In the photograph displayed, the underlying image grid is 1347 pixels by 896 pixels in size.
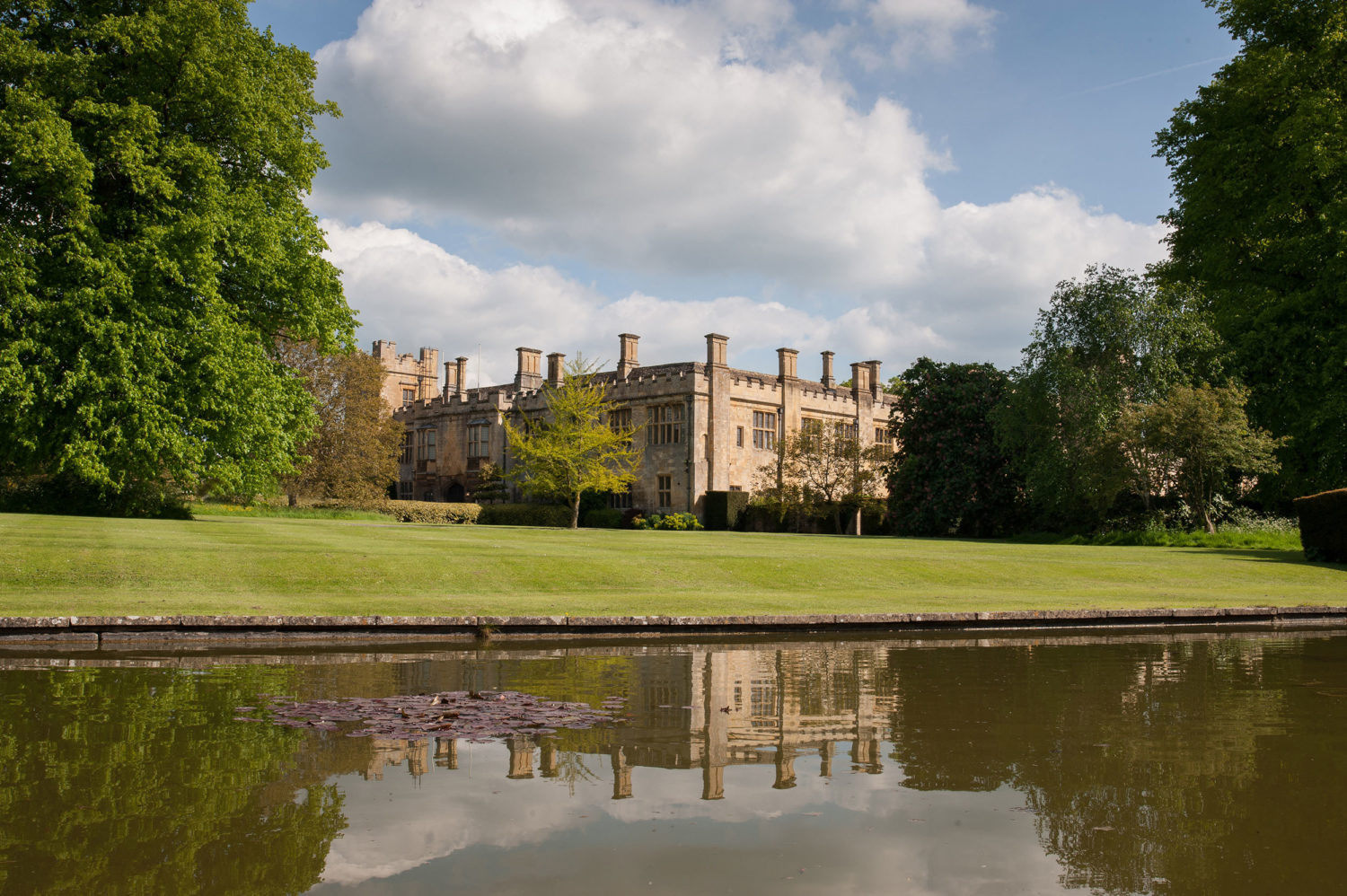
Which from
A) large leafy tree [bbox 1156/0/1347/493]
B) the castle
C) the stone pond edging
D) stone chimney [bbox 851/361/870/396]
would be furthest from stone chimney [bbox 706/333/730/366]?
the stone pond edging

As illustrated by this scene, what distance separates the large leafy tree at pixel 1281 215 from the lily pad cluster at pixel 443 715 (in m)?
25.4

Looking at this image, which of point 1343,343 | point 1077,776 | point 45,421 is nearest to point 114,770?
point 1077,776

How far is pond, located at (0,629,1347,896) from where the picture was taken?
3744 mm

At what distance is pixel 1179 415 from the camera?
29.3 meters

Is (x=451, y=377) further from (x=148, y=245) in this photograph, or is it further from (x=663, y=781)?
(x=663, y=781)

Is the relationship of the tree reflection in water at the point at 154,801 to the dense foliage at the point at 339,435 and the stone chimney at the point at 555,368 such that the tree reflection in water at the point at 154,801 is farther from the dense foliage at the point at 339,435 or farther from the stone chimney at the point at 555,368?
the stone chimney at the point at 555,368

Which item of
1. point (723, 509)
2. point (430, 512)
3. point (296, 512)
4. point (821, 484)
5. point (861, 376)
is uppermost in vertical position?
point (861, 376)

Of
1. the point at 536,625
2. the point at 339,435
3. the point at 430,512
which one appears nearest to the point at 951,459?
the point at 430,512

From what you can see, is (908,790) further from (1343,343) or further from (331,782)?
(1343,343)

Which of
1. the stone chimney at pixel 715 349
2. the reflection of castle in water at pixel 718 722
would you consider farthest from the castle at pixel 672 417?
the reflection of castle in water at pixel 718 722

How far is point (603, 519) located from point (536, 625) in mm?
33898

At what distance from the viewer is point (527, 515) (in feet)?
147

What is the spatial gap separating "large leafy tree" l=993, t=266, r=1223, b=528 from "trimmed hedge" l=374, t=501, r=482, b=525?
71.1 feet

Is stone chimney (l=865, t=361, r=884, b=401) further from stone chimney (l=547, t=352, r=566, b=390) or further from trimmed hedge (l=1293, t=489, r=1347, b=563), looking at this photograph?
trimmed hedge (l=1293, t=489, r=1347, b=563)
